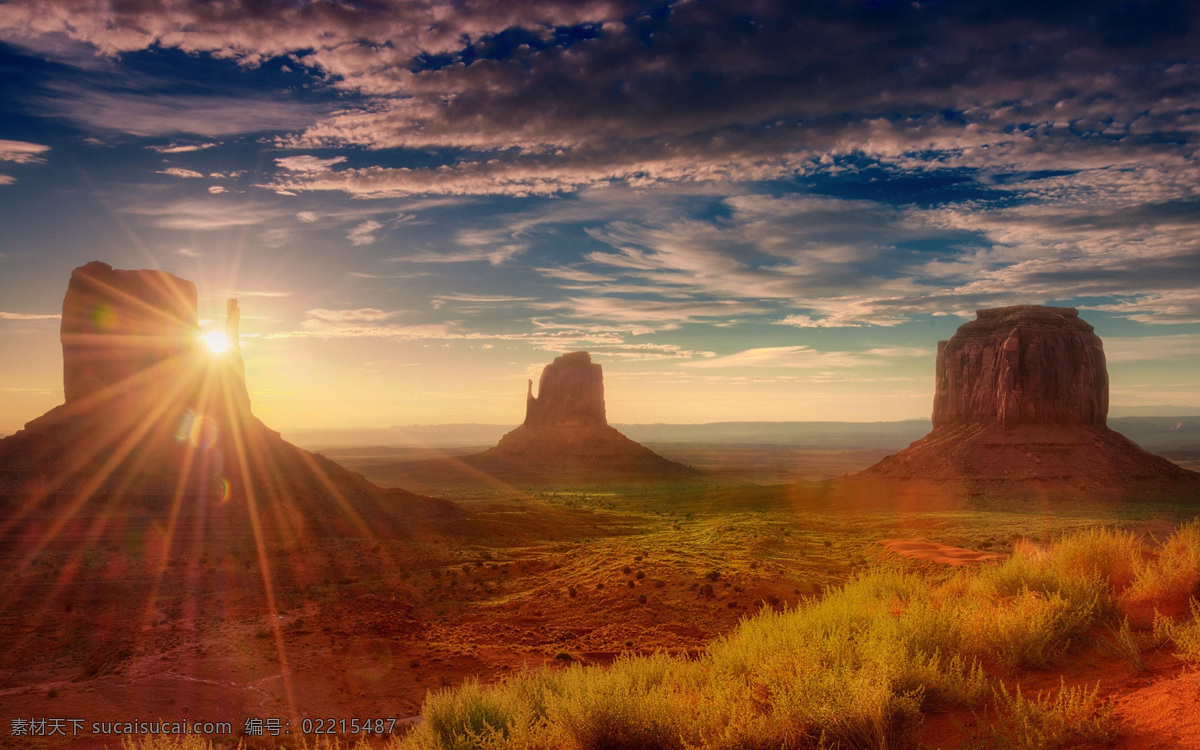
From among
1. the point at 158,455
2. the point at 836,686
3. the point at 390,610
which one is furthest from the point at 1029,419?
the point at 158,455

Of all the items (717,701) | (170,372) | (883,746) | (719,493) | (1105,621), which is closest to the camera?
(883,746)

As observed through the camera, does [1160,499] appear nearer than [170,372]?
No

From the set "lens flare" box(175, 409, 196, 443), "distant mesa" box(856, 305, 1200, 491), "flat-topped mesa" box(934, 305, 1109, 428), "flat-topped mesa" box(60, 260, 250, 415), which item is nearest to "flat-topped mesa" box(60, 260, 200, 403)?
"flat-topped mesa" box(60, 260, 250, 415)

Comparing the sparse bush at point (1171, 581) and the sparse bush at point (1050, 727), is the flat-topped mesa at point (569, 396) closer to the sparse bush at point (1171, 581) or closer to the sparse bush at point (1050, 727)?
the sparse bush at point (1171, 581)

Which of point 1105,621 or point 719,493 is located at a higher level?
point 1105,621

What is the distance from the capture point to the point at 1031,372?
5203cm

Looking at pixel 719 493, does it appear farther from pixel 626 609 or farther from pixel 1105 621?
pixel 1105 621

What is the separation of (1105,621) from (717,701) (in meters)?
5.34

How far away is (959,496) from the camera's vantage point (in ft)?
147

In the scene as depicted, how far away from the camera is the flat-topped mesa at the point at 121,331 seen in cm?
3422

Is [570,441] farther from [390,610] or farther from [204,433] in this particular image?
[390,610]

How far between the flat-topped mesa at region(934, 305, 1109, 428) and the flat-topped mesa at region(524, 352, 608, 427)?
56.8 m

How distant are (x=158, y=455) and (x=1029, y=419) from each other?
200 feet

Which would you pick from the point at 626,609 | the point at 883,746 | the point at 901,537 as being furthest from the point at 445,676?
the point at 901,537
